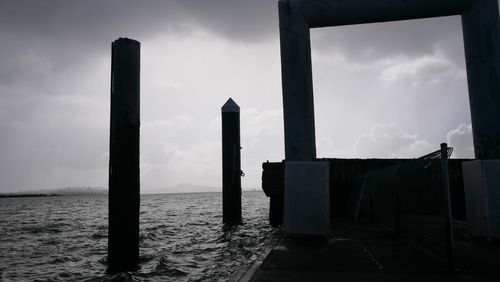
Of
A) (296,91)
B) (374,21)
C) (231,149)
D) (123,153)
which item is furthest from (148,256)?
(374,21)

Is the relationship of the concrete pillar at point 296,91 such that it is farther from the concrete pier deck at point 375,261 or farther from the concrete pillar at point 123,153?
the concrete pillar at point 123,153

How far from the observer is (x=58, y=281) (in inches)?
336

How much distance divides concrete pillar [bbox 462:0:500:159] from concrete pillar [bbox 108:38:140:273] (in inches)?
295

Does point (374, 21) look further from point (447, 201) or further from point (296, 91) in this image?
point (447, 201)

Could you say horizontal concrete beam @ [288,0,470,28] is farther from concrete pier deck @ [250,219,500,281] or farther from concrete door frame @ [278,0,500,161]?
concrete pier deck @ [250,219,500,281]

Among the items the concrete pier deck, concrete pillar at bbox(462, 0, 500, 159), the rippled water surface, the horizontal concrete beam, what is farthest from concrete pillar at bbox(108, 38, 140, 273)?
concrete pillar at bbox(462, 0, 500, 159)

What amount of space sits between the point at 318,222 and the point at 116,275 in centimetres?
455

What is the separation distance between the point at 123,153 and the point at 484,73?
804 centimetres

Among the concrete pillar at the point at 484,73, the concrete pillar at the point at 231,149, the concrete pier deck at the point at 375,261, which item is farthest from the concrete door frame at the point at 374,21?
the concrete pillar at the point at 231,149

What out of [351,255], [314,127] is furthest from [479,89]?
[351,255]

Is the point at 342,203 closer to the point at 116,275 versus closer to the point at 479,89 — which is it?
the point at 479,89

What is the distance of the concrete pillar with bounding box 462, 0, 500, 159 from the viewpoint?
7.88 meters

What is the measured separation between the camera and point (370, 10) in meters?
8.38

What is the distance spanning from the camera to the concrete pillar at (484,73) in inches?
310
